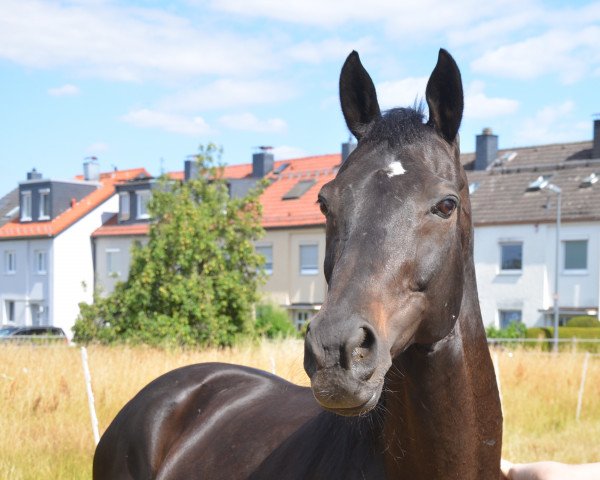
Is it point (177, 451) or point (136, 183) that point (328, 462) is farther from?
point (136, 183)

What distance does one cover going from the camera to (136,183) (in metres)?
44.7

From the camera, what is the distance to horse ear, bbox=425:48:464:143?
2.88 metres

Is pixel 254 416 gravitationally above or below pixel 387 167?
below

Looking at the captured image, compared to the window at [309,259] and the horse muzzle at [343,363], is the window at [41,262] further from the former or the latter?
the horse muzzle at [343,363]

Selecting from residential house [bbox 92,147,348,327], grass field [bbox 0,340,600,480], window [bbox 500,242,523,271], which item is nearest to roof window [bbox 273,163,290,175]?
residential house [bbox 92,147,348,327]

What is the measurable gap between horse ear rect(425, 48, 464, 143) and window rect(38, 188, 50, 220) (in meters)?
46.8

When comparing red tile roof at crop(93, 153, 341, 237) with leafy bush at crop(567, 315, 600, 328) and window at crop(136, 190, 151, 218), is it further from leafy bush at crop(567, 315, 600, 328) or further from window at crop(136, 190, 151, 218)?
leafy bush at crop(567, 315, 600, 328)

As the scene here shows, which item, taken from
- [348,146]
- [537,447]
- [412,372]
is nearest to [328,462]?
[412,372]

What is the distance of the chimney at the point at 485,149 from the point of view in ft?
141

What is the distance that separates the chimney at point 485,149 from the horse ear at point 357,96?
134 ft

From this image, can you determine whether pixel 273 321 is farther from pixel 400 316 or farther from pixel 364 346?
pixel 364 346

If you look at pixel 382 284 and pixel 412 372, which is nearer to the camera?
pixel 382 284

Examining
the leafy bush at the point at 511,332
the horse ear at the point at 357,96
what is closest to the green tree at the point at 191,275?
the leafy bush at the point at 511,332

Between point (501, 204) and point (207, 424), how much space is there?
34252 millimetres
